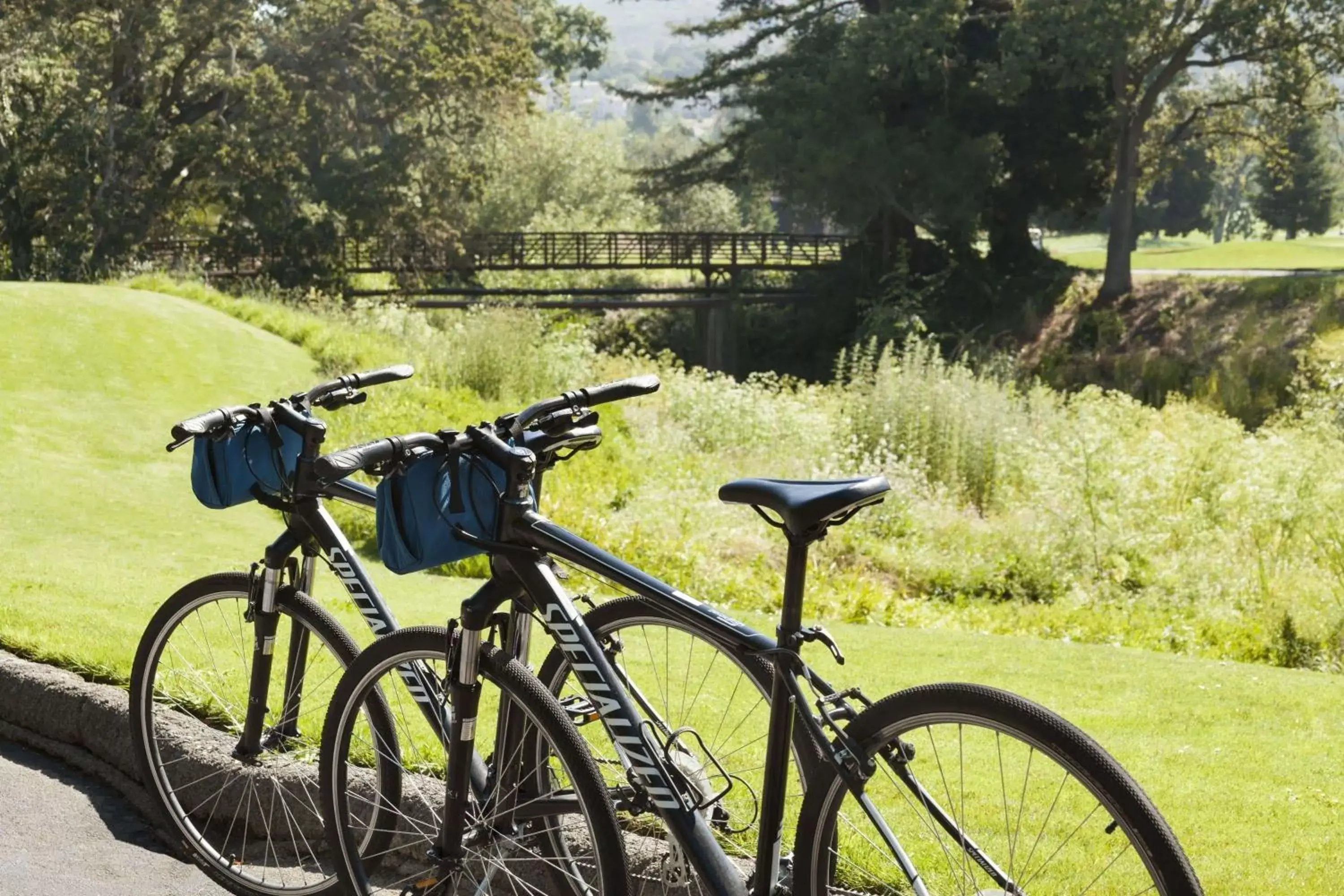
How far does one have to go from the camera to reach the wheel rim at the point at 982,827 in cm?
245

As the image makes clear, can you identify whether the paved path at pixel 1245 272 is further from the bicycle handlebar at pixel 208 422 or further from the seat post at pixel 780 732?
the seat post at pixel 780 732

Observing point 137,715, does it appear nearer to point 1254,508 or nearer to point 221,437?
point 221,437

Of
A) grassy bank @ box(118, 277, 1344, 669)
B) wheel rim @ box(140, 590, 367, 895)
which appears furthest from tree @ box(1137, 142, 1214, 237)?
wheel rim @ box(140, 590, 367, 895)

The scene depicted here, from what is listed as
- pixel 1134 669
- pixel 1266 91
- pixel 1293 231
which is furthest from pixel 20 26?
pixel 1293 231

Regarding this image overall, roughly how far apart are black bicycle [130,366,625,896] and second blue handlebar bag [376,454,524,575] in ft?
0.50

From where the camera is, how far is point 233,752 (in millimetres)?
4070

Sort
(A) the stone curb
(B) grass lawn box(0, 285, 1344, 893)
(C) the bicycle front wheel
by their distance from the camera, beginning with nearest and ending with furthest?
(C) the bicycle front wheel → (B) grass lawn box(0, 285, 1344, 893) → (A) the stone curb

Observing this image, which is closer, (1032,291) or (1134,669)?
(1134,669)

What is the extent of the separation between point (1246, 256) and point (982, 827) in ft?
169

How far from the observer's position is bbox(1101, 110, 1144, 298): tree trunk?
32531mm

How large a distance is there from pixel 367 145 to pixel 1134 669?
3373cm

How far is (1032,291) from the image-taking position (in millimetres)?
34469

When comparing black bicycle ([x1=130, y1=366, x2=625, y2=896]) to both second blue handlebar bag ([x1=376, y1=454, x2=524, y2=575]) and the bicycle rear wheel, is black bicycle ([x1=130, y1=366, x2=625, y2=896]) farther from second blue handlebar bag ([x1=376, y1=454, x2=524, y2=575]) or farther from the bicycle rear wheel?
second blue handlebar bag ([x1=376, y1=454, x2=524, y2=575])

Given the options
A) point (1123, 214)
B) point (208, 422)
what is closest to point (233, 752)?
point (208, 422)
